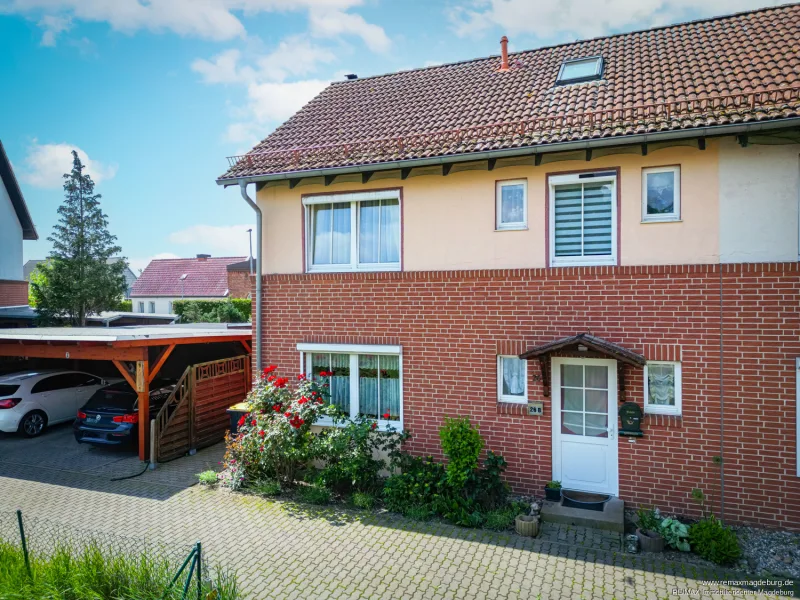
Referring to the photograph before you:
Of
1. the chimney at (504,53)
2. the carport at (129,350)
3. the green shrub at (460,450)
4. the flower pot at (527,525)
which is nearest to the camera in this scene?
the flower pot at (527,525)

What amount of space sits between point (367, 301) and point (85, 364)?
41.1ft

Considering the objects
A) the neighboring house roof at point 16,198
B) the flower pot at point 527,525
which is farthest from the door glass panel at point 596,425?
Answer: the neighboring house roof at point 16,198

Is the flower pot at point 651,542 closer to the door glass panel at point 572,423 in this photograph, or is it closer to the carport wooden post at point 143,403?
the door glass panel at point 572,423

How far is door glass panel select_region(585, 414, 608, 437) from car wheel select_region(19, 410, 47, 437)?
41.9 ft

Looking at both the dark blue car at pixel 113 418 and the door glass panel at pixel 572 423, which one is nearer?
the door glass panel at pixel 572 423

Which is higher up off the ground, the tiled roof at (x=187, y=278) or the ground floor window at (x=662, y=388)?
the tiled roof at (x=187, y=278)

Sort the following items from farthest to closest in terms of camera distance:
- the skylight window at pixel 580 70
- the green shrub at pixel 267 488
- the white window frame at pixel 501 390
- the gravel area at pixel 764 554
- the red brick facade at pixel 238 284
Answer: the red brick facade at pixel 238 284 < the skylight window at pixel 580 70 < the green shrub at pixel 267 488 < the white window frame at pixel 501 390 < the gravel area at pixel 764 554

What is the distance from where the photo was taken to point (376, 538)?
6.99 m

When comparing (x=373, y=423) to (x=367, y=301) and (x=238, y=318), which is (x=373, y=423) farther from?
(x=238, y=318)

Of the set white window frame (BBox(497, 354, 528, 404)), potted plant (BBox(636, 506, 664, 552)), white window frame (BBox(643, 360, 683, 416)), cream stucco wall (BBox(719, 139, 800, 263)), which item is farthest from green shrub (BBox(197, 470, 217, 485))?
cream stucco wall (BBox(719, 139, 800, 263))

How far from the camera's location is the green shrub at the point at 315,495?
8.19 m

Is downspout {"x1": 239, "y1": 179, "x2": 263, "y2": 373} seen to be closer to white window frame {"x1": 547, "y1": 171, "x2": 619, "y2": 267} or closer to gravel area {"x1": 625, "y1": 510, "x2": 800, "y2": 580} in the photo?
white window frame {"x1": 547, "y1": 171, "x2": 619, "y2": 267}

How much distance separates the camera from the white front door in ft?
25.5

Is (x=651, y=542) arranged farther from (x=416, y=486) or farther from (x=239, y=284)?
(x=239, y=284)
